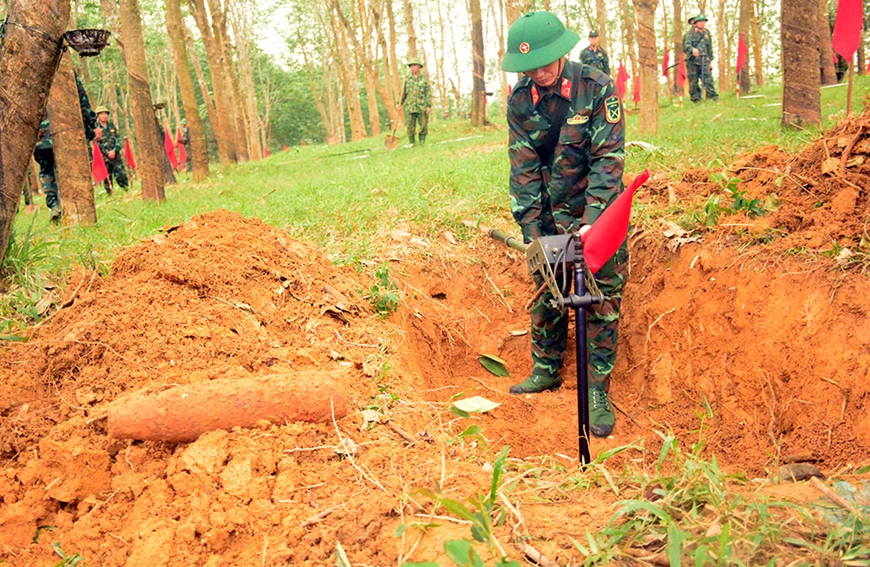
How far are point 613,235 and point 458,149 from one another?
8.88m

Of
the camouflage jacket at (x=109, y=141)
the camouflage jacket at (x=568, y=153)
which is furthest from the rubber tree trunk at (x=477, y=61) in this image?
the camouflage jacket at (x=568, y=153)

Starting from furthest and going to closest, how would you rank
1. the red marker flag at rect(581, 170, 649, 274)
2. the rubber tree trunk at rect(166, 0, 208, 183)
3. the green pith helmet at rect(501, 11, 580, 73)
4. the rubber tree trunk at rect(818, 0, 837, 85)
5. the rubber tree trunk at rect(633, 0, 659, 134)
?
the rubber tree trunk at rect(818, 0, 837, 85) < the rubber tree trunk at rect(166, 0, 208, 183) < the rubber tree trunk at rect(633, 0, 659, 134) < the green pith helmet at rect(501, 11, 580, 73) < the red marker flag at rect(581, 170, 649, 274)

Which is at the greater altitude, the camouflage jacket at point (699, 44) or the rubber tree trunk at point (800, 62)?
the camouflage jacket at point (699, 44)

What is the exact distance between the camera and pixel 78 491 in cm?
225

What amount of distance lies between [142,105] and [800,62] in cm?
760

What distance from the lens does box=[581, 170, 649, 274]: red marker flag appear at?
2.71 meters

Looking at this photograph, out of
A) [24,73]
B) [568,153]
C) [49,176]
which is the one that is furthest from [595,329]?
[49,176]

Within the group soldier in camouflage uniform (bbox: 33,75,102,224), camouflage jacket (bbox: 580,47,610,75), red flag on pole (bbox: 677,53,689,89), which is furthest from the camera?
red flag on pole (bbox: 677,53,689,89)

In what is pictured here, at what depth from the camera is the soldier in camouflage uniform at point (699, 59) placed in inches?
543

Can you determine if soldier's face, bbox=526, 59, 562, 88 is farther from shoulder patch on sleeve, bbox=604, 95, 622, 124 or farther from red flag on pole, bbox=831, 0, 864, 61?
red flag on pole, bbox=831, 0, 864, 61

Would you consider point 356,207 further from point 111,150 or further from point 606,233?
point 111,150

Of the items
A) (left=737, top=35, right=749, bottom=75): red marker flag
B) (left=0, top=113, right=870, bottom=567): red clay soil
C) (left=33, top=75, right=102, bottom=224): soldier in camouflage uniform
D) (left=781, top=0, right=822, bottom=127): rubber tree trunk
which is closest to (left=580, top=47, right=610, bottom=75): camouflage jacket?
(left=737, top=35, right=749, bottom=75): red marker flag

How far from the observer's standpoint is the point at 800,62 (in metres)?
6.05

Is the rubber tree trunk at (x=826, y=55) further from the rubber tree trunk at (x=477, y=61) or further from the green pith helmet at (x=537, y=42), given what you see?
the green pith helmet at (x=537, y=42)
